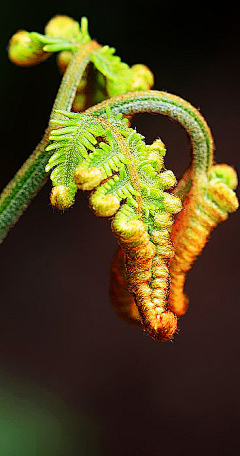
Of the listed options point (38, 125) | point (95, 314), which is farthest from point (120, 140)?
point (95, 314)

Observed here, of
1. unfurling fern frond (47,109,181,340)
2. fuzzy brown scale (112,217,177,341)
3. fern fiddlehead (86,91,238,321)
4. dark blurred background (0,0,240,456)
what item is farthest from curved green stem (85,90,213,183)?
dark blurred background (0,0,240,456)

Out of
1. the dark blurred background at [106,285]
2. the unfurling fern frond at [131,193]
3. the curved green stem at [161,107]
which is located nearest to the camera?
the unfurling fern frond at [131,193]

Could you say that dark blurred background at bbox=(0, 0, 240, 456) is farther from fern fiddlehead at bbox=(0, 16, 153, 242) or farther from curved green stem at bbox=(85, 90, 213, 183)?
curved green stem at bbox=(85, 90, 213, 183)

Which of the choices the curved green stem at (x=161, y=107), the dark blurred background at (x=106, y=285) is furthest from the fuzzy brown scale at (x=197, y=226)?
the dark blurred background at (x=106, y=285)

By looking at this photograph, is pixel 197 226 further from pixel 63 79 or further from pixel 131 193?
pixel 63 79

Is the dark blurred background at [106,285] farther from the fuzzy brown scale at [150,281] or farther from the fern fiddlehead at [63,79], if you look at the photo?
the fuzzy brown scale at [150,281]

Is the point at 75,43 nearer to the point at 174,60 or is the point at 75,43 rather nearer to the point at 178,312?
the point at 178,312

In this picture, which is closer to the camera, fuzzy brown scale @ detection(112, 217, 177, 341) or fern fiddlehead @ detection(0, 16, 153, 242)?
fuzzy brown scale @ detection(112, 217, 177, 341)

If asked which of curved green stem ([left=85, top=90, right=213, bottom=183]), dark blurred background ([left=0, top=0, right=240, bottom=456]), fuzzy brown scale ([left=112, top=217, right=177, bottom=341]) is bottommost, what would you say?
fuzzy brown scale ([left=112, top=217, right=177, bottom=341])

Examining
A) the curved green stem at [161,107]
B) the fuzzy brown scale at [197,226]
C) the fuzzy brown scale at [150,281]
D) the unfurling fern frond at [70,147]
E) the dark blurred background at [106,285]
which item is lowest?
the fuzzy brown scale at [150,281]
